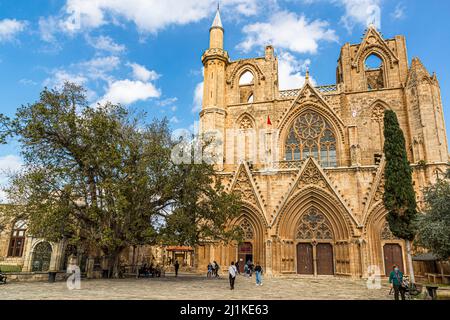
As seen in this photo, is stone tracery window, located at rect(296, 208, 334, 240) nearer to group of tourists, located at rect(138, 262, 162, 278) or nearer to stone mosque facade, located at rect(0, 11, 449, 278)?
stone mosque facade, located at rect(0, 11, 449, 278)

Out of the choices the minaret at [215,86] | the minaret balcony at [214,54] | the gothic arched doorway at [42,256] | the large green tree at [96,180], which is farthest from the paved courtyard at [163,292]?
the minaret balcony at [214,54]

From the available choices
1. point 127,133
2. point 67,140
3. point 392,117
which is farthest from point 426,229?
point 67,140

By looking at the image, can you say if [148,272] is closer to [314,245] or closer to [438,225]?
[314,245]

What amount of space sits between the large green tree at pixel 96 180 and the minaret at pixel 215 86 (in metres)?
11.2

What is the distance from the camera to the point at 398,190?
15.8 meters

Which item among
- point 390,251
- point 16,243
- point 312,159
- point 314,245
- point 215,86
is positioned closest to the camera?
point 390,251

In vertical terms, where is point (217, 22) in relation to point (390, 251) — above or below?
above

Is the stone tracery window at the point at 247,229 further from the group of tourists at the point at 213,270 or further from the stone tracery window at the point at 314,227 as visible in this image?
the group of tourists at the point at 213,270

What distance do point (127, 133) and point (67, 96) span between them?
3450 mm

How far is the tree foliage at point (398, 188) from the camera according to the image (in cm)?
1540

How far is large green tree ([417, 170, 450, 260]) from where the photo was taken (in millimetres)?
12094

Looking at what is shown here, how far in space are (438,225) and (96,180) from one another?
48.9ft

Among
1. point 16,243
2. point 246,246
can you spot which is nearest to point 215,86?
point 246,246
